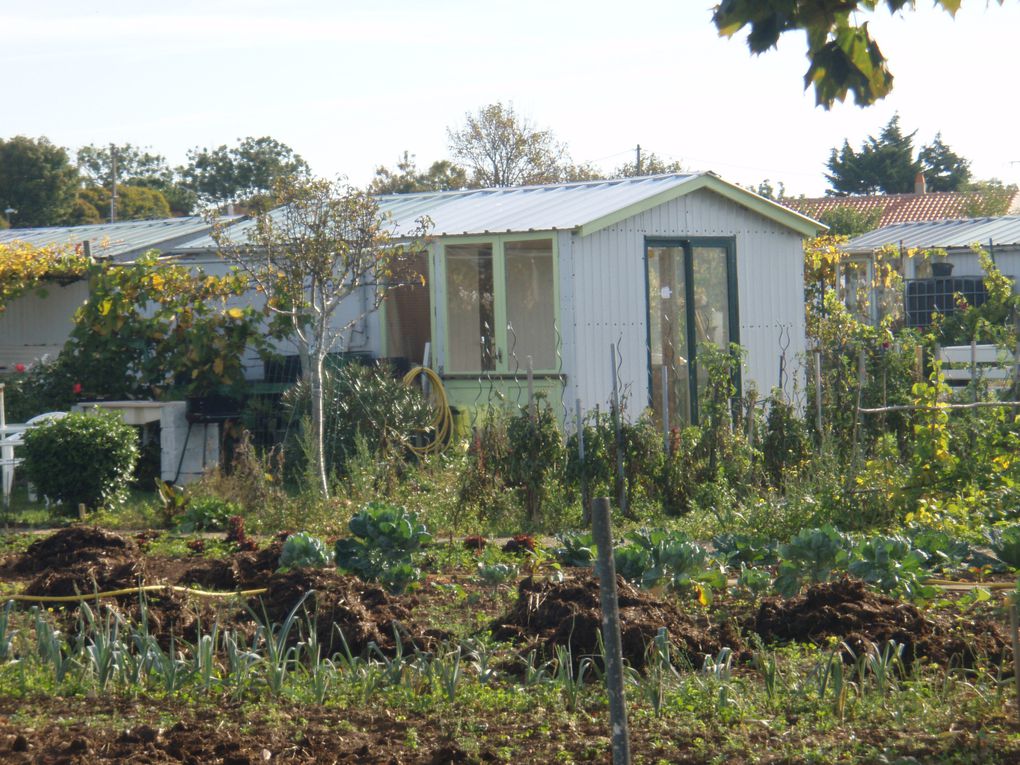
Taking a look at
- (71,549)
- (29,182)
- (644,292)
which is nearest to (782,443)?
(644,292)

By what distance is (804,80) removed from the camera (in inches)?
214

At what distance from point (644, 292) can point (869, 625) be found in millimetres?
8605

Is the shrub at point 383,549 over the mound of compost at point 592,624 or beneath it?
over

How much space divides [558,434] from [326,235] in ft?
8.66

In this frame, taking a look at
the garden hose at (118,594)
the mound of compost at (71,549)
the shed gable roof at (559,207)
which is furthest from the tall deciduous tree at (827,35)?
the shed gable roof at (559,207)

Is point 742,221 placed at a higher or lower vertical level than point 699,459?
higher

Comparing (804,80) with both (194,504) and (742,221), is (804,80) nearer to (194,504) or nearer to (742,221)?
(194,504)

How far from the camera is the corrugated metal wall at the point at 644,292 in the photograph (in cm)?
1337

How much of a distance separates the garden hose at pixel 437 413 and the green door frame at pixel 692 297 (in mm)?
2210

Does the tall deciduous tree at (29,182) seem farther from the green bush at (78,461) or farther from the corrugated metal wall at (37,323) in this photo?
the green bush at (78,461)

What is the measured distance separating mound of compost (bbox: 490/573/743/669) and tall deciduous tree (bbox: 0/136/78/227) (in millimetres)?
45853

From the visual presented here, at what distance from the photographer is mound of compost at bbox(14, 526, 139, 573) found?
25.7ft

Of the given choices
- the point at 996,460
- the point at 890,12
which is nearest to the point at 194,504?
the point at 996,460

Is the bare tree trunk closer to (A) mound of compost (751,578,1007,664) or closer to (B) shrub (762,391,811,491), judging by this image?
(B) shrub (762,391,811,491)
